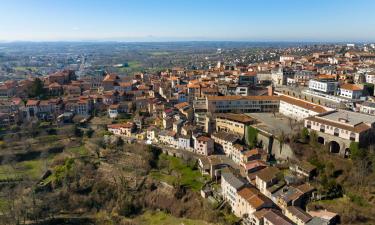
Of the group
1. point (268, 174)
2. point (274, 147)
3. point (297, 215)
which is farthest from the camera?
point (274, 147)

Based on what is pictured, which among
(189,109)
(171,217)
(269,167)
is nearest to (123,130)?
(189,109)

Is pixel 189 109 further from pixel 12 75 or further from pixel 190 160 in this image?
pixel 12 75

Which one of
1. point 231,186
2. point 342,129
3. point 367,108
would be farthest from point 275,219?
point 367,108

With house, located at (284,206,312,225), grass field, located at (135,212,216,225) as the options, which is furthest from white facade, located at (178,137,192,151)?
house, located at (284,206,312,225)

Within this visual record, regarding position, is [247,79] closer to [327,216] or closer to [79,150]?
[79,150]

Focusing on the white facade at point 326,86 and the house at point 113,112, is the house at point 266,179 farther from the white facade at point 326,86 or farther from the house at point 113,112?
the house at point 113,112

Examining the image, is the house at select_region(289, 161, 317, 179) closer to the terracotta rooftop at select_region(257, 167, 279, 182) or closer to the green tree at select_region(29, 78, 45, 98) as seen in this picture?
the terracotta rooftop at select_region(257, 167, 279, 182)

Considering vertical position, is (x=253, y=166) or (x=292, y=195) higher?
(x=253, y=166)
